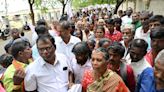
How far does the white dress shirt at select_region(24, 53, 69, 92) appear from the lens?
372 cm

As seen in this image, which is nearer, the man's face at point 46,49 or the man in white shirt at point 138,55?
the man's face at point 46,49

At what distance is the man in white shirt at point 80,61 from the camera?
435cm

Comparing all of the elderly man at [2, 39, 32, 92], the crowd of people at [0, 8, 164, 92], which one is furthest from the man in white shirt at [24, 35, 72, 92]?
the elderly man at [2, 39, 32, 92]

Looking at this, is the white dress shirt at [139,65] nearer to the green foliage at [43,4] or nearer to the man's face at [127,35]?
the man's face at [127,35]

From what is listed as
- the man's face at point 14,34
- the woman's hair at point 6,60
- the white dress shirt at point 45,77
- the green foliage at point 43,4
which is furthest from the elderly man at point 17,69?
the green foliage at point 43,4

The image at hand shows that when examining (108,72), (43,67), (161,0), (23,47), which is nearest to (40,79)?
(43,67)

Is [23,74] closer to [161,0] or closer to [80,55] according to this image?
[80,55]

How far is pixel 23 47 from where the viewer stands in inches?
162

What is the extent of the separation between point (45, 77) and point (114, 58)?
865mm

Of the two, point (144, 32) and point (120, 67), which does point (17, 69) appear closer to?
point (120, 67)

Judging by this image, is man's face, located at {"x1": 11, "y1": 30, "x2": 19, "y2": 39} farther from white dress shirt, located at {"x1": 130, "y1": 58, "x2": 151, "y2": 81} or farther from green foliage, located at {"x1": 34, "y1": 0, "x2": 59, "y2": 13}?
green foliage, located at {"x1": 34, "y1": 0, "x2": 59, "y2": 13}

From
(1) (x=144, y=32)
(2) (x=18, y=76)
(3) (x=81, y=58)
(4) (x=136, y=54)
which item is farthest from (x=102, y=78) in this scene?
(1) (x=144, y=32)

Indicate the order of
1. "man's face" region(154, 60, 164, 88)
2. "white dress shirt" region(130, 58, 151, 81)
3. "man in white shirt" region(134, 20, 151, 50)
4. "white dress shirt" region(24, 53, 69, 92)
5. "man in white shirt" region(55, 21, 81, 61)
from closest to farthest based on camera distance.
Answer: "man's face" region(154, 60, 164, 88) < "white dress shirt" region(24, 53, 69, 92) < "white dress shirt" region(130, 58, 151, 81) < "man in white shirt" region(55, 21, 81, 61) < "man in white shirt" region(134, 20, 151, 50)

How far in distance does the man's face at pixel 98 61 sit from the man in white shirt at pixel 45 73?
645 mm
